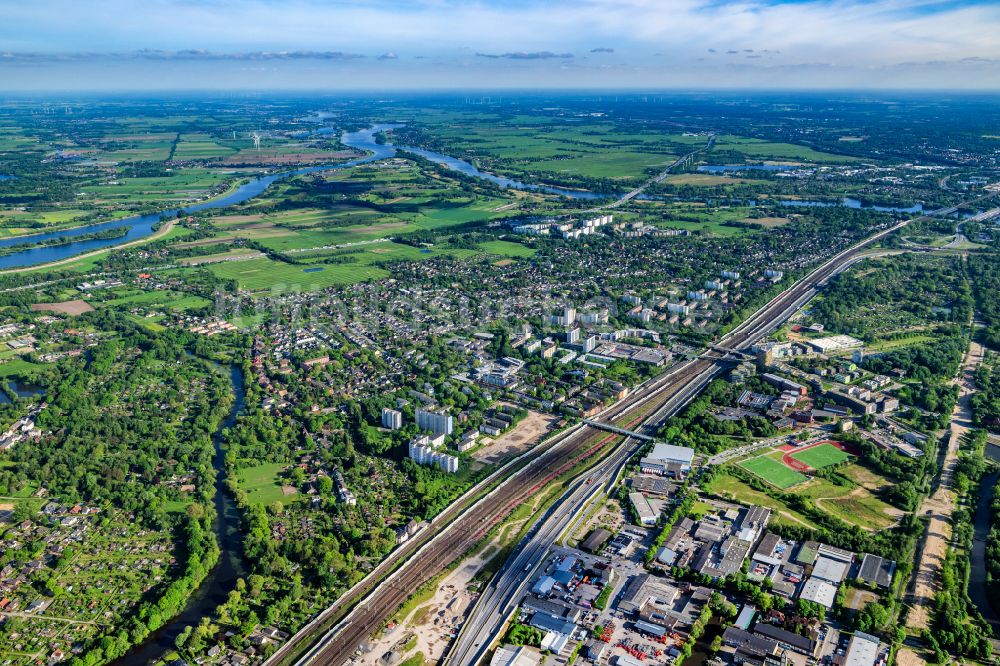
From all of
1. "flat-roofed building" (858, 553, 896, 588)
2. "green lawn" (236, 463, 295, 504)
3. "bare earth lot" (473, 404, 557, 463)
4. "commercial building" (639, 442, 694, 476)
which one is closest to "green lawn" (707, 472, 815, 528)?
"commercial building" (639, 442, 694, 476)

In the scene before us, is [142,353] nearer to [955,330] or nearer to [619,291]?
[619,291]

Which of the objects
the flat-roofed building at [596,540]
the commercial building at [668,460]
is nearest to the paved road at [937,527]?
the commercial building at [668,460]

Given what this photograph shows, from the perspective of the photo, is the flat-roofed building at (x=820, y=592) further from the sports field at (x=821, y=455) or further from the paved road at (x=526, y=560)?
the sports field at (x=821, y=455)

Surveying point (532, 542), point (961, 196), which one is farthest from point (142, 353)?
point (961, 196)

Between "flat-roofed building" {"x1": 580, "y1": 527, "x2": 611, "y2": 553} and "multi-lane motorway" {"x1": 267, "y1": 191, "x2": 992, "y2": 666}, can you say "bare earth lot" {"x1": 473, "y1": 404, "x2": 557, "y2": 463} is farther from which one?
"flat-roofed building" {"x1": 580, "y1": 527, "x2": 611, "y2": 553}

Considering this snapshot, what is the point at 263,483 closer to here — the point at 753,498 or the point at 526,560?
the point at 526,560

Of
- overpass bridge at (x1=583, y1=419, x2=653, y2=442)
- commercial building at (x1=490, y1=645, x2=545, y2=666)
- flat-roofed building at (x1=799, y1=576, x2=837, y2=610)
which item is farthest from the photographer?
overpass bridge at (x1=583, y1=419, x2=653, y2=442)
